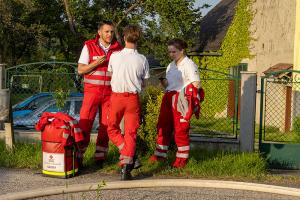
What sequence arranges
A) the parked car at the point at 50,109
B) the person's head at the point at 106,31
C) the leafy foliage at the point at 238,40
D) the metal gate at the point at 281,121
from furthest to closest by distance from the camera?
the leafy foliage at the point at 238,40 → the parked car at the point at 50,109 → the metal gate at the point at 281,121 → the person's head at the point at 106,31

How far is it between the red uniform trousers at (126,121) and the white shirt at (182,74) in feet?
3.20

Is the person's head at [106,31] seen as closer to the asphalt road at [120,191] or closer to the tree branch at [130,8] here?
the asphalt road at [120,191]

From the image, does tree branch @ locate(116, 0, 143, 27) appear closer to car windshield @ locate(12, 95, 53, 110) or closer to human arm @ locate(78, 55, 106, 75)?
car windshield @ locate(12, 95, 53, 110)

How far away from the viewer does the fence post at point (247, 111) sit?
8992 mm

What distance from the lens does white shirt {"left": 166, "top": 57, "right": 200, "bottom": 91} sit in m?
7.45

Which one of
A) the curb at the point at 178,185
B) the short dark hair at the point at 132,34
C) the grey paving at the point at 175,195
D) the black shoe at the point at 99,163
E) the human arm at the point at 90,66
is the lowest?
the grey paving at the point at 175,195

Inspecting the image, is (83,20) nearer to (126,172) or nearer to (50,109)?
(50,109)

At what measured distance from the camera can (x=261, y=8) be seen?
23.3 m

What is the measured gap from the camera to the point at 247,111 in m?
9.02

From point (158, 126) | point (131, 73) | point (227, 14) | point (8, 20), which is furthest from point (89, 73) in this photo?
point (8, 20)

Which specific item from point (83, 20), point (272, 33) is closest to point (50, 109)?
point (272, 33)

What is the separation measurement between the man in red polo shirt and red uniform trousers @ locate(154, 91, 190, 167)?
0.90 metres

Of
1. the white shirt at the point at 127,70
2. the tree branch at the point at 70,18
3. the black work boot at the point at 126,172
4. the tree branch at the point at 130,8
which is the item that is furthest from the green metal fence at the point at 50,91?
the tree branch at the point at 70,18

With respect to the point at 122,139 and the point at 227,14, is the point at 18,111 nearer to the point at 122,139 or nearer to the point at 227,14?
the point at 122,139
